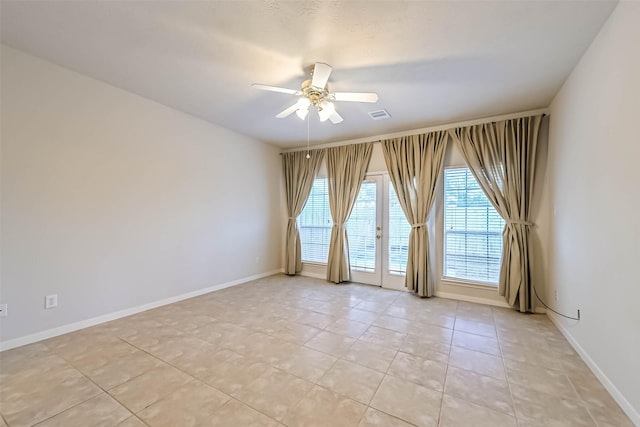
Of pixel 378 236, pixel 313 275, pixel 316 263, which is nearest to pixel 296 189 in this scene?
pixel 316 263

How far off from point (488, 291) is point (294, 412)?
11.0ft

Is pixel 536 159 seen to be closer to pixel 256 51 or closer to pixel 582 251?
pixel 582 251

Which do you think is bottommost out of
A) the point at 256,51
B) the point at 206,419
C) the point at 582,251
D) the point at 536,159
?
the point at 206,419

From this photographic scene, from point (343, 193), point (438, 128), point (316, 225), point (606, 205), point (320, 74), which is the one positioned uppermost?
point (438, 128)

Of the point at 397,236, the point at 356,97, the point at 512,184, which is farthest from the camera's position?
the point at 397,236

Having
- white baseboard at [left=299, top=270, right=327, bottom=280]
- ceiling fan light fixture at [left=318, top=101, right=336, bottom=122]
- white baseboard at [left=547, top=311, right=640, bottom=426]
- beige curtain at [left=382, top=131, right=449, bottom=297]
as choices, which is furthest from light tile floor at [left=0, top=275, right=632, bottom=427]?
ceiling fan light fixture at [left=318, top=101, right=336, bottom=122]

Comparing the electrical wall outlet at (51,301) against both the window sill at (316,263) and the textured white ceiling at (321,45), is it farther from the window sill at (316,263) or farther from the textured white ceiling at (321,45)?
the window sill at (316,263)

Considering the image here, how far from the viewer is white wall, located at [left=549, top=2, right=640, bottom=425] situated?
1668 millimetres

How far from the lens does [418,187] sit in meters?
4.13

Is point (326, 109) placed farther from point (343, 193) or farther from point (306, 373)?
point (306, 373)

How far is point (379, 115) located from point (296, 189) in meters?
2.35

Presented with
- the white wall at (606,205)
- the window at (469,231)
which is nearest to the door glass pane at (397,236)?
the window at (469,231)

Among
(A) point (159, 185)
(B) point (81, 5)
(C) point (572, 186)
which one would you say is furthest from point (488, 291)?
(B) point (81, 5)

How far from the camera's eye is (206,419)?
5.32 ft
